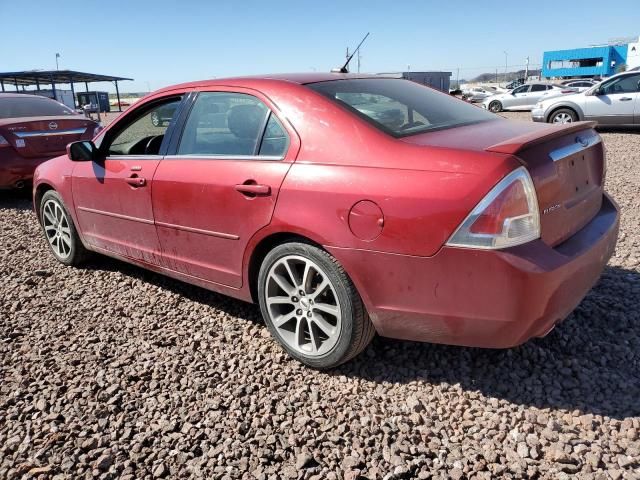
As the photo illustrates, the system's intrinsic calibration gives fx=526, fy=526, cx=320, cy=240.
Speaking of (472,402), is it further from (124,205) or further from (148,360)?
(124,205)

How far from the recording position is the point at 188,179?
3.18 m

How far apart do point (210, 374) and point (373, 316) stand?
38.7 inches

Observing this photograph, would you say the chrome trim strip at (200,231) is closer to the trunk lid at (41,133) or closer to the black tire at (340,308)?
the black tire at (340,308)

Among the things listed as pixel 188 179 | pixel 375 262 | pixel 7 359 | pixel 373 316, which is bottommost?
pixel 7 359

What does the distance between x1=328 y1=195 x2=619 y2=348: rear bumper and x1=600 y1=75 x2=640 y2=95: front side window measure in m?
11.9

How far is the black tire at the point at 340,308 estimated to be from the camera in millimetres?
2549

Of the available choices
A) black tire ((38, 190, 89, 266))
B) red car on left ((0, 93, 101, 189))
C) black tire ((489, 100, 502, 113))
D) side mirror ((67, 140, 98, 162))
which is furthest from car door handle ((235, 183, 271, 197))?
black tire ((489, 100, 502, 113))

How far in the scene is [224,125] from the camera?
3.21 m

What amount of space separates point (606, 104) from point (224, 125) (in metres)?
12.1

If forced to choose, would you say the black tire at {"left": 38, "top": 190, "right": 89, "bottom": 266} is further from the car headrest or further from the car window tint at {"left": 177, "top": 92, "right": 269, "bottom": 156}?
the car headrest

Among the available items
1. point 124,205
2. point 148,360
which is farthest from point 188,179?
point 148,360

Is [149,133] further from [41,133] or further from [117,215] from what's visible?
[41,133]

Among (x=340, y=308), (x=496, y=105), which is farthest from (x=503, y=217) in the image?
(x=496, y=105)

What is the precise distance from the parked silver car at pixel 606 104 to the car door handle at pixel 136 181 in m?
12.0
